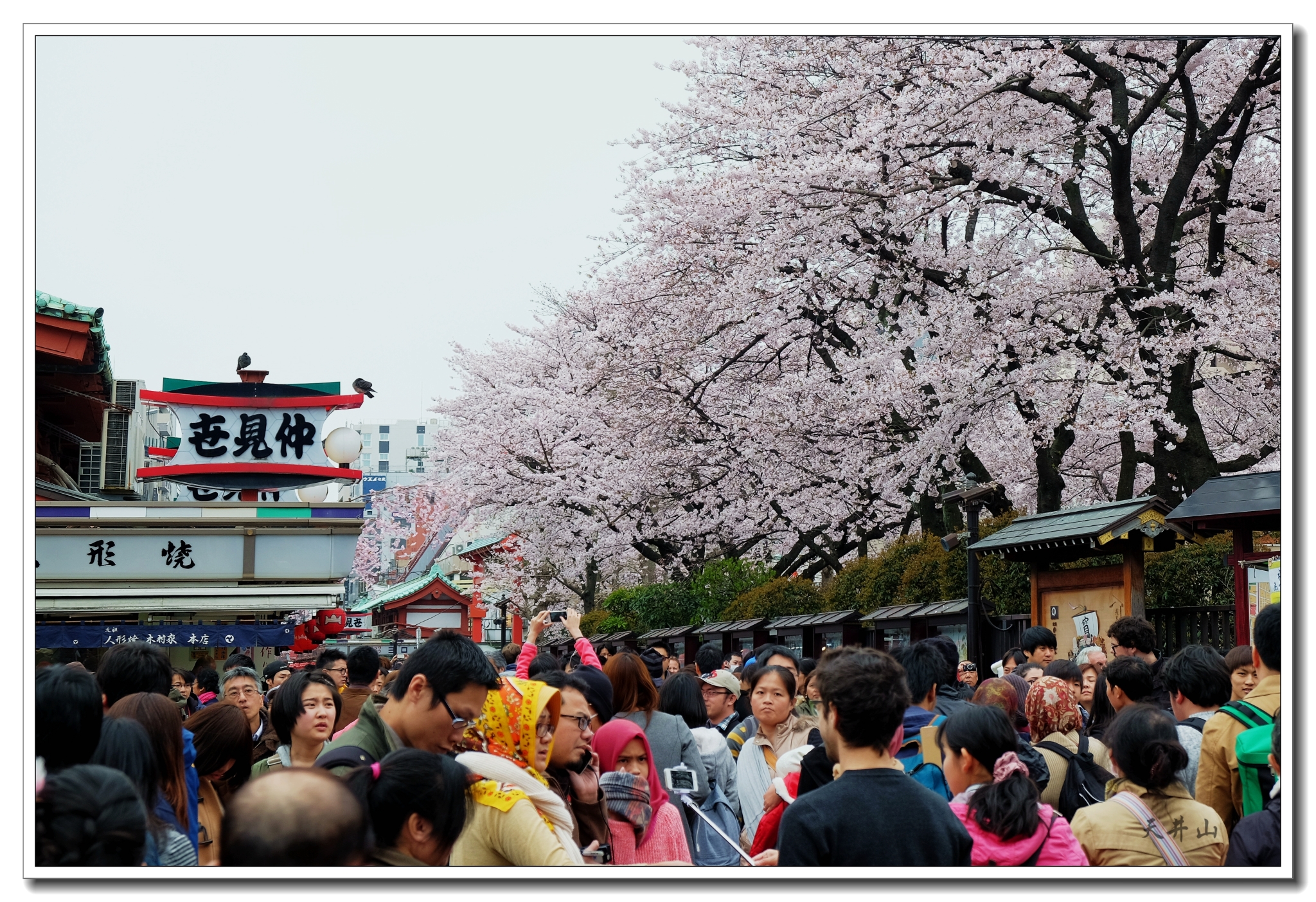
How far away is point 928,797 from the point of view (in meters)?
3.22

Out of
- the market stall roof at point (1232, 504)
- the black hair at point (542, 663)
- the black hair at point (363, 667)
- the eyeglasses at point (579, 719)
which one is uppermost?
the market stall roof at point (1232, 504)

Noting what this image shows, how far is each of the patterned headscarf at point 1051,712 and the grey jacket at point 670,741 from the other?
144cm

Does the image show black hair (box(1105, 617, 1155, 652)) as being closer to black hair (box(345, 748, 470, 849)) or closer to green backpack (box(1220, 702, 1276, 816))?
green backpack (box(1220, 702, 1276, 816))

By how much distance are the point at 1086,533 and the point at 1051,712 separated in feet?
20.4

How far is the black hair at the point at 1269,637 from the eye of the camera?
4.33 metres

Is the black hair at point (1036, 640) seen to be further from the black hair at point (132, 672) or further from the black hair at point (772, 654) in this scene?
the black hair at point (132, 672)

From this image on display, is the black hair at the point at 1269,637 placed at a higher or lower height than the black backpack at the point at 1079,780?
higher

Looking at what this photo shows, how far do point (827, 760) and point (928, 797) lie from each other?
121cm

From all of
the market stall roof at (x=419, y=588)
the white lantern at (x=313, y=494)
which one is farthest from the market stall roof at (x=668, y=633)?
the market stall roof at (x=419, y=588)

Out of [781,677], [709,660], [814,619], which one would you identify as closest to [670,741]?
[781,677]

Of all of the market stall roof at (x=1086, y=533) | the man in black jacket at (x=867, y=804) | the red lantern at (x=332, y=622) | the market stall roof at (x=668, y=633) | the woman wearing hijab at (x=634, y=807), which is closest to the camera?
the man in black jacket at (x=867, y=804)

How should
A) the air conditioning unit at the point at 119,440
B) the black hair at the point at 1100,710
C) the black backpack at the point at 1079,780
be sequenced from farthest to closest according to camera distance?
the air conditioning unit at the point at 119,440, the black hair at the point at 1100,710, the black backpack at the point at 1079,780

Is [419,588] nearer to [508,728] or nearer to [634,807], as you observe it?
[634,807]
